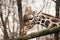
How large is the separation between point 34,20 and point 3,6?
0.81 metres

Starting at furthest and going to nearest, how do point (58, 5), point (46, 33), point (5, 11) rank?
point (5, 11) < point (58, 5) < point (46, 33)

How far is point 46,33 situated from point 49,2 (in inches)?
32.6

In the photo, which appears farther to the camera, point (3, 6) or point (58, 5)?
point (3, 6)

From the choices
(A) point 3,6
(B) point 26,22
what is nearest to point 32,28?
(B) point 26,22

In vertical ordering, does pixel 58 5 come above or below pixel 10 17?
above

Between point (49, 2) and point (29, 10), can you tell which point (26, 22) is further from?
point (49, 2)

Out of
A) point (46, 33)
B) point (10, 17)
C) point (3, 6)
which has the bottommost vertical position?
point (46, 33)

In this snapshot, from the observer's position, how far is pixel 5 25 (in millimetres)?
3852

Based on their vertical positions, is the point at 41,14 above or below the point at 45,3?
below

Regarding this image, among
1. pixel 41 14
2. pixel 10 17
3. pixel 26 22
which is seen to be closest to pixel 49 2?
pixel 41 14

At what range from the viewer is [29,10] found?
386 centimetres

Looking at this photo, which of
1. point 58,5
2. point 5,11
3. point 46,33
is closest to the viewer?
point 46,33

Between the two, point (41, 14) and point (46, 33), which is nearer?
point (46, 33)

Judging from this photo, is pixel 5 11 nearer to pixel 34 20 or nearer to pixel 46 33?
pixel 34 20
